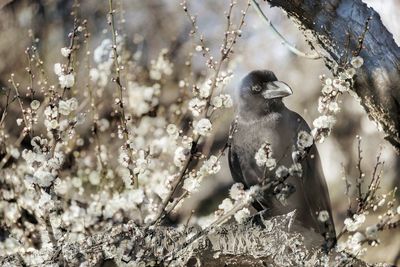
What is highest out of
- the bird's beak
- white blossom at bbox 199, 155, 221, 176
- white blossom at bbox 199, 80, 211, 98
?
the bird's beak

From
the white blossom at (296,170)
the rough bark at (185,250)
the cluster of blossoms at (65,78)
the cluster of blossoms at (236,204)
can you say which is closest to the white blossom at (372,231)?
the rough bark at (185,250)

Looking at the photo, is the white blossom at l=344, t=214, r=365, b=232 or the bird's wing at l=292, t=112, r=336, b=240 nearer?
the white blossom at l=344, t=214, r=365, b=232

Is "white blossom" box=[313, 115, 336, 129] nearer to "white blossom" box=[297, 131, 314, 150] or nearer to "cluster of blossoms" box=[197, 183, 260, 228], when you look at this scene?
"white blossom" box=[297, 131, 314, 150]

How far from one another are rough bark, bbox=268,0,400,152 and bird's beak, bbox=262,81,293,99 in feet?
0.84

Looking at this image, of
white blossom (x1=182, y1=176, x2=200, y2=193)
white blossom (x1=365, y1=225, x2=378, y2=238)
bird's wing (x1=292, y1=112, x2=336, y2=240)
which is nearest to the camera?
white blossom (x1=365, y1=225, x2=378, y2=238)

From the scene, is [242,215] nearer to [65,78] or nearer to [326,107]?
[326,107]

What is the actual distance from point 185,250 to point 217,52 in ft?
3.06

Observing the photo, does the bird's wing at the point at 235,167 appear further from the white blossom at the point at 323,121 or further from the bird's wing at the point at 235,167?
the white blossom at the point at 323,121

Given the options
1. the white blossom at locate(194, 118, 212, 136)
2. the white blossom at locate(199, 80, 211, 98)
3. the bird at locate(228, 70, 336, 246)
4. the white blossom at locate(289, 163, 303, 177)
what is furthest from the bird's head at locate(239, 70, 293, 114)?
the white blossom at locate(194, 118, 212, 136)

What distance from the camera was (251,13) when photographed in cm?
231

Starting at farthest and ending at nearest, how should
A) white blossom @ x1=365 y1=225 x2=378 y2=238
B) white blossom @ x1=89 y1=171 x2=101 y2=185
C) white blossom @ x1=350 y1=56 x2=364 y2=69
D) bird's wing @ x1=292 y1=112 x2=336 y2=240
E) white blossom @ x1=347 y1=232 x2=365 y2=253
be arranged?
white blossom @ x1=89 y1=171 x2=101 y2=185 → bird's wing @ x1=292 y1=112 x2=336 y2=240 → white blossom @ x1=350 y1=56 x2=364 y2=69 → white blossom @ x1=347 y1=232 x2=365 y2=253 → white blossom @ x1=365 y1=225 x2=378 y2=238

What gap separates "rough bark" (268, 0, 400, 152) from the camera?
178 cm

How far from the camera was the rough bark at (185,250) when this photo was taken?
156 centimetres

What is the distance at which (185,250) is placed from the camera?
1.55 metres
